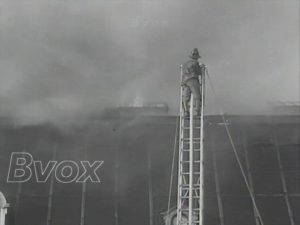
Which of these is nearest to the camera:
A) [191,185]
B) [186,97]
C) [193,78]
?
[191,185]

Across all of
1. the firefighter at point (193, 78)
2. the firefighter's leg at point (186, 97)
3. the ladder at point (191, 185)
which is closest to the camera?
the ladder at point (191, 185)

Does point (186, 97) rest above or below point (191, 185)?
above

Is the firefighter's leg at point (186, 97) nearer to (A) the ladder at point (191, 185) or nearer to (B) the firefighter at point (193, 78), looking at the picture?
(B) the firefighter at point (193, 78)

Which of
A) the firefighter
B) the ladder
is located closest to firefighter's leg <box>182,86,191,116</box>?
the firefighter


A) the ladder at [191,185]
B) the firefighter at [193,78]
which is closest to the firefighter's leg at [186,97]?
the firefighter at [193,78]

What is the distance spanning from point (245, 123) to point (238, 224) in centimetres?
516

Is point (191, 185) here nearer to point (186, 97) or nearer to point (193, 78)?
point (186, 97)

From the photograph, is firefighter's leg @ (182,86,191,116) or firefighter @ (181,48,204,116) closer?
firefighter @ (181,48,204,116)

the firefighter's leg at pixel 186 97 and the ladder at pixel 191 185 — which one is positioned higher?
the firefighter's leg at pixel 186 97

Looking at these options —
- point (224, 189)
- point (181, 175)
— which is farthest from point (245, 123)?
point (181, 175)

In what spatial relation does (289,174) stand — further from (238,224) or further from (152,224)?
(152,224)

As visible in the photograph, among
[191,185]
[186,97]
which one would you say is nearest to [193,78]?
[186,97]

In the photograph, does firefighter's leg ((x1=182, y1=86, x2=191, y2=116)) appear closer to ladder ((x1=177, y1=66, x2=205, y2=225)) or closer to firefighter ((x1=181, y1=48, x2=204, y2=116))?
firefighter ((x1=181, y1=48, x2=204, y2=116))

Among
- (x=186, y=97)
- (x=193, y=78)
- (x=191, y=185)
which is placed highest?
(x=193, y=78)
